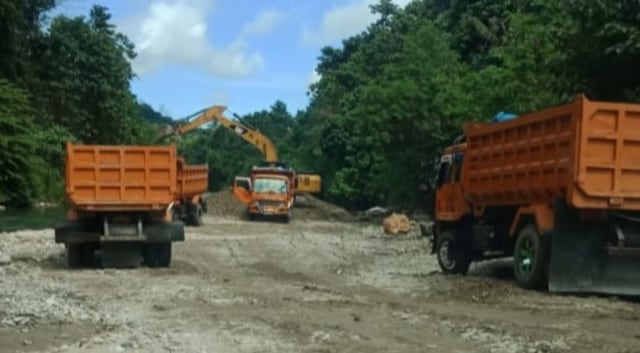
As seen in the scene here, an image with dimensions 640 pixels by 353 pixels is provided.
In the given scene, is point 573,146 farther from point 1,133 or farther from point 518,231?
point 1,133

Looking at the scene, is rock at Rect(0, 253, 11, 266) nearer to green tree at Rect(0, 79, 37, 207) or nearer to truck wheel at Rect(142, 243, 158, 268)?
truck wheel at Rect(142, 243, 158, 268)

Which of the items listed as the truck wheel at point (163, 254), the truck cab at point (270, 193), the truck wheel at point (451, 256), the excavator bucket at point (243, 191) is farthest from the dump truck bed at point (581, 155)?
the excavator bucket at point (243, 191)

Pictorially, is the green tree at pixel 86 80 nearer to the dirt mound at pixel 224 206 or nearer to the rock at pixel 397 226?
the dirt mound at pixel 224 206

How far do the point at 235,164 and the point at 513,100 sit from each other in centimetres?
6743

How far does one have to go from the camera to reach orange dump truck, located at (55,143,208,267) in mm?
20250

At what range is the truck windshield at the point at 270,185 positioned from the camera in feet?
155

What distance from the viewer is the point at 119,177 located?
2036 cm

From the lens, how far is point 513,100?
2942 cm

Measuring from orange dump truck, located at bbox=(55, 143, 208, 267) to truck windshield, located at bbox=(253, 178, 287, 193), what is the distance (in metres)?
26.4

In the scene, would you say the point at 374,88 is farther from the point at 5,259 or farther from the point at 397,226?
the point at 5,259

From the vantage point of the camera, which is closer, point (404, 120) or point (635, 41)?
point (635, 41)

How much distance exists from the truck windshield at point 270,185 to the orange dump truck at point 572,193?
29698 millimetres

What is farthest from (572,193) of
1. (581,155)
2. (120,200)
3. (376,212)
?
(376,212)

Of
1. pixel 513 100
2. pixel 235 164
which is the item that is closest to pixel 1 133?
pixel 513 100
